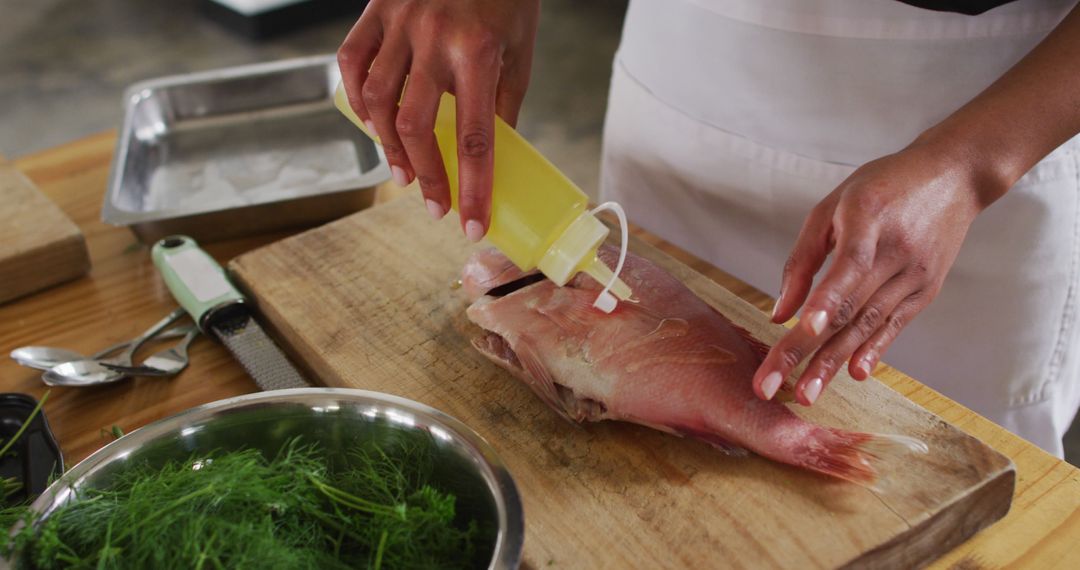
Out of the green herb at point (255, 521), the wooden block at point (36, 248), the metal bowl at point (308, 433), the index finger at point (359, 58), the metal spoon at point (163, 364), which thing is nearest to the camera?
the green herb at point (255, 521)

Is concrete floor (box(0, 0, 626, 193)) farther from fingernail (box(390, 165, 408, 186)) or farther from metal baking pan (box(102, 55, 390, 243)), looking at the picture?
fingernail (box(390, 165, 408, 186))

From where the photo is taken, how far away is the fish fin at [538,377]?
3.75 ft

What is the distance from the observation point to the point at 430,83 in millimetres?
1044

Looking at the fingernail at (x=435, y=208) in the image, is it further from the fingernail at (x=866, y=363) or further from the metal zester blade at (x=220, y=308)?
the fingernail at (x=866, y=363)

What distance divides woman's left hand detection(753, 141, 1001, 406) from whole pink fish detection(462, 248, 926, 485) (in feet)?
0.20

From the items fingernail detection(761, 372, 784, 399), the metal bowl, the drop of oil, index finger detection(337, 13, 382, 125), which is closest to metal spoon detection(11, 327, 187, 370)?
the metal bowl

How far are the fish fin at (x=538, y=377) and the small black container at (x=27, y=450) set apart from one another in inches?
20.5

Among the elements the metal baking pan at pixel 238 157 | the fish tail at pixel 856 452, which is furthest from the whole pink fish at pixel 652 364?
the metal baking pan at pixel 238 157

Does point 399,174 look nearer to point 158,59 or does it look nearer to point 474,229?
point 474,229

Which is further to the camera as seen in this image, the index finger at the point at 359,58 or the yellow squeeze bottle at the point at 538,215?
the index finger at the point at 359,58

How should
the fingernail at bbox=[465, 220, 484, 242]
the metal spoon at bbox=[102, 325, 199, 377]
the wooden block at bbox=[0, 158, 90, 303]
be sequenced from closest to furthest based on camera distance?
1. the fingernail at bbox=[465, 220, 484, 242]
2. the metal spoon at bbox=[102, 325, 199, 377]
3. the wooden block at bbox=[0, 158, 90, 303]

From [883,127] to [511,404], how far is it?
0.69 meters

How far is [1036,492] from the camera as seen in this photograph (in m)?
1.06

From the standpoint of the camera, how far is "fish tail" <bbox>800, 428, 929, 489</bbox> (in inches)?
40.2
